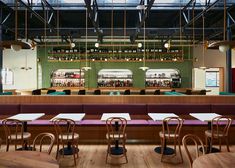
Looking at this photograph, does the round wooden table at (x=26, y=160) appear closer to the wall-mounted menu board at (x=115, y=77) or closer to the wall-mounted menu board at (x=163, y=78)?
the wall-mounted menu board at (x=115, y=77)

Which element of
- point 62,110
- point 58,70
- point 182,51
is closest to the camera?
point 62,110

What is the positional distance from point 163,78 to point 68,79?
522 cm

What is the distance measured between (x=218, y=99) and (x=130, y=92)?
181 inches

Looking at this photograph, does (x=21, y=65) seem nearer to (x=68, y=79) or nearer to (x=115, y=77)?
(x=68, y=79)

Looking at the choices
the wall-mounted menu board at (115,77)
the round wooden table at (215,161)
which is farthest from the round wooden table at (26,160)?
the wall-mounted menu board at (115,77)

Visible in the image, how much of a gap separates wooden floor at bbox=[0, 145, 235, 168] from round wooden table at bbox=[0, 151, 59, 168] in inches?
80.9

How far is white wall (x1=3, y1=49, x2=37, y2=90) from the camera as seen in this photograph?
511 inches

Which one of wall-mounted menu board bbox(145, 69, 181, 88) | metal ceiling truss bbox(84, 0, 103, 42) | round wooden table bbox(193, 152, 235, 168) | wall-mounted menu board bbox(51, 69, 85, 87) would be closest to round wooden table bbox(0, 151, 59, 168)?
round wooden table bbox(193, 152, 235, 168)

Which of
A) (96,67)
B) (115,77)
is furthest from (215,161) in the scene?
(96,67)

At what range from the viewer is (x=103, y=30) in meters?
10.2

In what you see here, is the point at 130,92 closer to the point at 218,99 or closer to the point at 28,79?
the point at 218,99

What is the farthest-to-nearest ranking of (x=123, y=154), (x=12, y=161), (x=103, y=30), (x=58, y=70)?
1. (x=58, y=70)
2. (x=103, y=30)
3. (x=123, y=154)
4. (x=12, y=161)

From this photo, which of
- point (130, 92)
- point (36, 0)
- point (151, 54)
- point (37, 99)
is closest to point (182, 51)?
point (151, 54)

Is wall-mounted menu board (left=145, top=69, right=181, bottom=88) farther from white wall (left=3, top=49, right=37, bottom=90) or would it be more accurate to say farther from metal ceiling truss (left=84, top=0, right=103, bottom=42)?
white wall (left=3, top=49, right=37, bottom=90)
